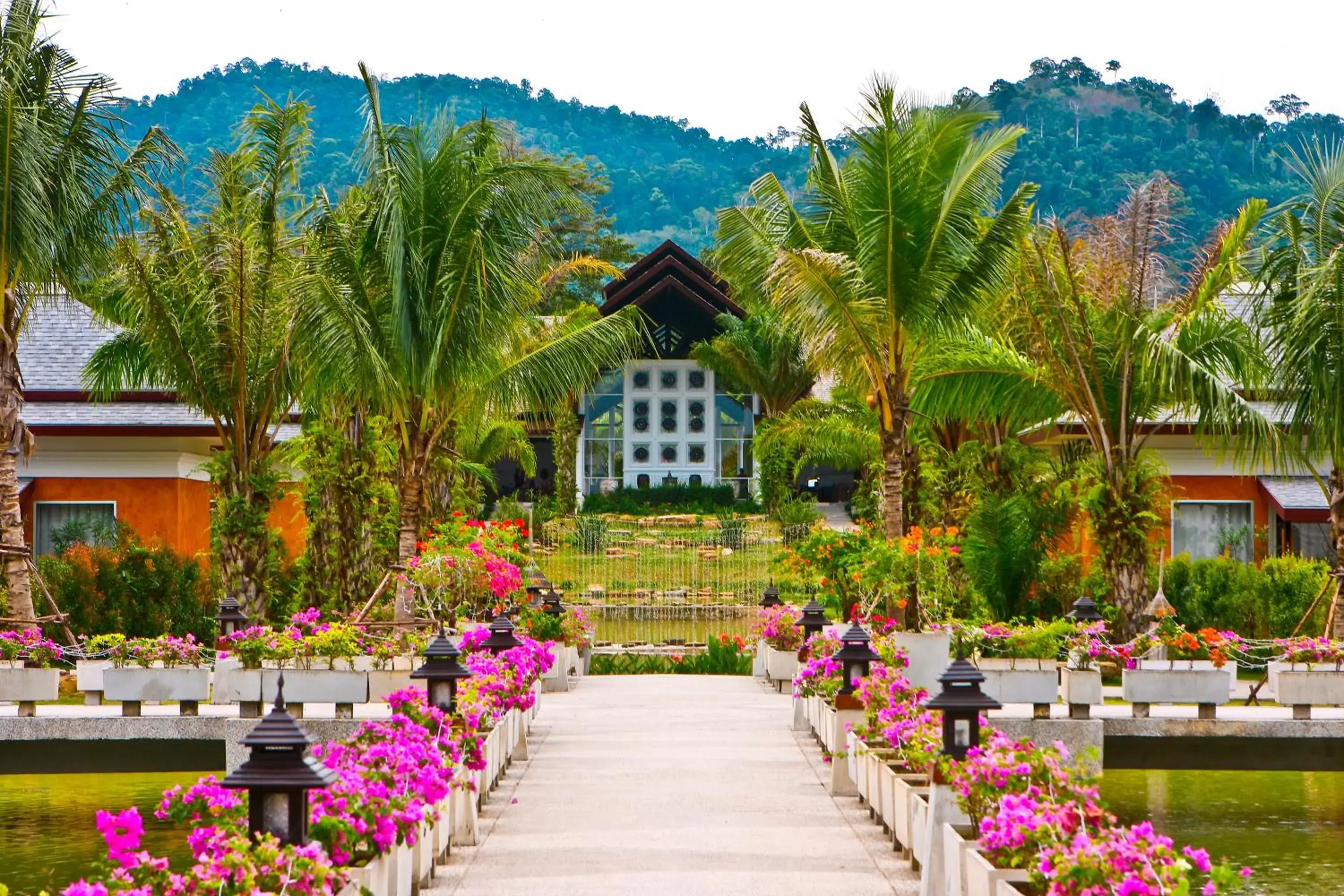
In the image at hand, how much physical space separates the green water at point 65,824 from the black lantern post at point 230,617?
172 cm

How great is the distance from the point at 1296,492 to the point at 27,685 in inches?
673

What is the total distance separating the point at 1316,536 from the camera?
23297mm

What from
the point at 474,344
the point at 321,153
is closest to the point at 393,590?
the point at 474,344

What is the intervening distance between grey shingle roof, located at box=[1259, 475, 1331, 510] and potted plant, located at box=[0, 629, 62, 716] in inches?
625

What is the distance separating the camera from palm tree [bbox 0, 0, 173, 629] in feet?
52.6

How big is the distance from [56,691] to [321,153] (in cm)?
11792

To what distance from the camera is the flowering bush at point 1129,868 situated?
15.9 ft

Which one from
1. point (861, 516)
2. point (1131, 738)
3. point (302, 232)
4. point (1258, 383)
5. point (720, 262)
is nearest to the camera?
point (1131, 738)

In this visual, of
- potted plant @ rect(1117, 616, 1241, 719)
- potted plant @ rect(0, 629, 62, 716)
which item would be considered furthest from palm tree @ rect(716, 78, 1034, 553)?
potted plant @ rect(0, 629, 62, 716)

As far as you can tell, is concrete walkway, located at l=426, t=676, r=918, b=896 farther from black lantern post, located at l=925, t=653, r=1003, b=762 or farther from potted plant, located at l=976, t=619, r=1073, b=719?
potted plant, located at l=976, t=619, r=1073, b=719

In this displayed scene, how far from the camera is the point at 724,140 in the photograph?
142m

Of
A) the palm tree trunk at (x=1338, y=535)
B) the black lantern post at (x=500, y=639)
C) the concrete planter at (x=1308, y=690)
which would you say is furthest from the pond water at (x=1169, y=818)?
the black lantern post at (x=500, y=639)

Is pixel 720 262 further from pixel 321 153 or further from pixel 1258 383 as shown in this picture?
pixel 321 153

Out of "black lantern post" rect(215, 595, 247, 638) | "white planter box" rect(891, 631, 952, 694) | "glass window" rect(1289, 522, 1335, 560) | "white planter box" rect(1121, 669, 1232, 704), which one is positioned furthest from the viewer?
"glass window" rect(1289, 522, 1335, 560)
